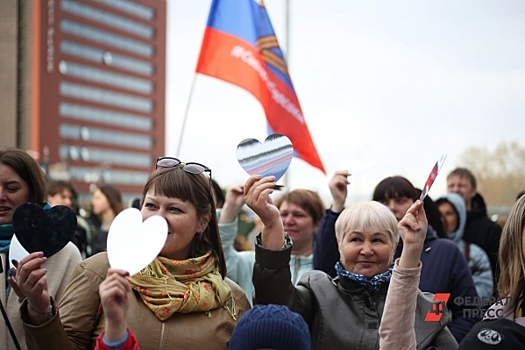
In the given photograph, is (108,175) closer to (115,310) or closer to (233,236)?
(233,236)

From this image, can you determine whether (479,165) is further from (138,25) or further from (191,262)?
(138,25)

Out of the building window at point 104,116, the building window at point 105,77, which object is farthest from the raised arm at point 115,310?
the building window at point 105,77

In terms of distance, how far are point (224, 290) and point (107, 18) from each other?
4224 inches

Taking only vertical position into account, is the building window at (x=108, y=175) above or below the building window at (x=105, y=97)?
below

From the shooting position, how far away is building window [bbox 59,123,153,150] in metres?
97.4

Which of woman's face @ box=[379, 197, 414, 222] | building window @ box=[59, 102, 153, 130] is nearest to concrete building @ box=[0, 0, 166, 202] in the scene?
building window @ box=[59, 102, 153, 130]

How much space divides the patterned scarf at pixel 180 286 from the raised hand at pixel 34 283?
334 millimetres

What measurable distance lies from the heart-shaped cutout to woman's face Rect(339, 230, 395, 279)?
124cm

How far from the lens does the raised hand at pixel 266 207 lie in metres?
2.78

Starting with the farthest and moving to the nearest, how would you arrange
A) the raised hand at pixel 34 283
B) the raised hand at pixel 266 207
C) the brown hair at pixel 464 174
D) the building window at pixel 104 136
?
the building window at pixel 104 136 < the brown hair at pixel 464 174 < the raised hand at pixel 266 207 < the raised hand at pixel 34 283

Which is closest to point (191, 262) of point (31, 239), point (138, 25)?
point (31, 239)

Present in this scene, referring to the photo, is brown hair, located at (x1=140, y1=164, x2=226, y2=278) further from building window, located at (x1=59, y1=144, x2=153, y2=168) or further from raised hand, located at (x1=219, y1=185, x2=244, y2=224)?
building window, located at (x1=59, y1=144, x2=153, y2=168)

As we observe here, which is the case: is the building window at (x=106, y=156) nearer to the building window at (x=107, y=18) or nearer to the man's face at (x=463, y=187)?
the building window at (x=107, y=18)

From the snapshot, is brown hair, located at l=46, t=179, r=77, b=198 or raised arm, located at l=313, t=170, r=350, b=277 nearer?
raised arm, located at l=313, t=170, r=350, b=277
